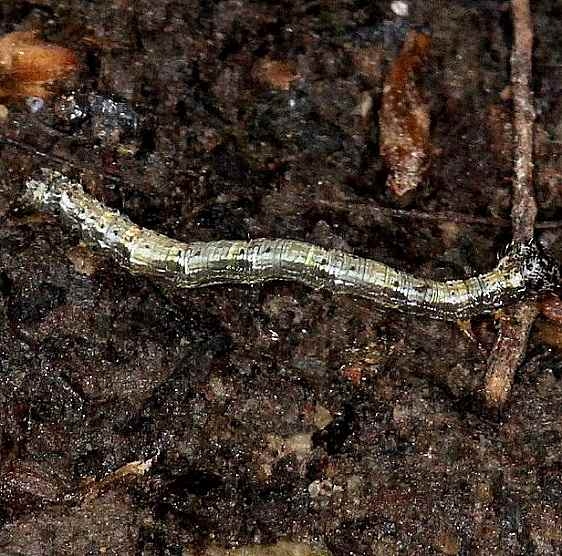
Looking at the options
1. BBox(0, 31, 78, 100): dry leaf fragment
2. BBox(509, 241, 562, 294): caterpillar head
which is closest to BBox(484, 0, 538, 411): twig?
BBox(509, 241, 562, 294): caterpillar head

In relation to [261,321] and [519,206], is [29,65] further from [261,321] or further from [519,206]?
[519,206]

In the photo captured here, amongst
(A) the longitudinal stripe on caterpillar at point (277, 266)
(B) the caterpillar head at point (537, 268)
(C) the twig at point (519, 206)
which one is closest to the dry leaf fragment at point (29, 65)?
(A) the longitudinal stripe on caterpillar at point (277, 266)

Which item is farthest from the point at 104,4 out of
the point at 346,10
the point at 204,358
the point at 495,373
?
the point at 495,373

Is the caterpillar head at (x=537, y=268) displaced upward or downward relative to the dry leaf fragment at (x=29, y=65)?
downward

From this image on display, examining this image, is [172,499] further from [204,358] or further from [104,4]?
[104,4]

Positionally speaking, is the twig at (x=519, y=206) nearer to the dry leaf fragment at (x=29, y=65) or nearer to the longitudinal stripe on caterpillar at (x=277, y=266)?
the longitudinal stripe on caterpillar at (x=277, y=266)
